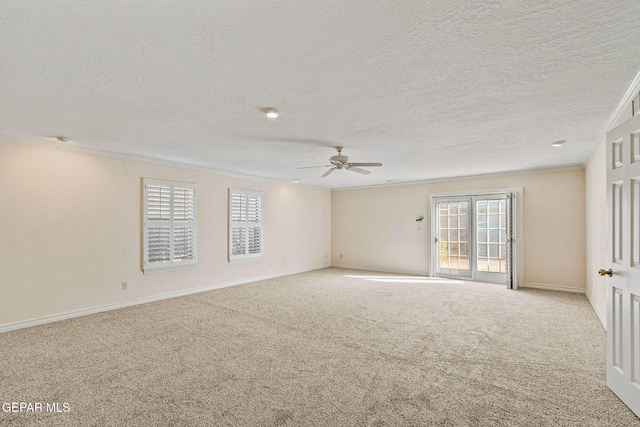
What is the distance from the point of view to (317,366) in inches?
111

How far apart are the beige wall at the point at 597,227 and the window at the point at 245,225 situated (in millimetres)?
5870

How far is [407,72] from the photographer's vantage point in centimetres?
220

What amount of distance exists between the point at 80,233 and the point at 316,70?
4299 millimetres

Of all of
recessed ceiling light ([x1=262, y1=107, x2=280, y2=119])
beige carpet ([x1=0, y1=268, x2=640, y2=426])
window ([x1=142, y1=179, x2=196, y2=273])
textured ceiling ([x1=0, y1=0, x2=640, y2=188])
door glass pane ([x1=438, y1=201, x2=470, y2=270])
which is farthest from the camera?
door glass pane ([x1=438, y1=201, x2=470, y2=270])

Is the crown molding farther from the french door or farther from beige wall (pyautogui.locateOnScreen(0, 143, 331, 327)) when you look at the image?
the french door

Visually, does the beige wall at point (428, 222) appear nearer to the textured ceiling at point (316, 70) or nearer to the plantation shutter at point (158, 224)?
the textured ceiling at point (316, 70)

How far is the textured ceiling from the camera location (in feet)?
5.20

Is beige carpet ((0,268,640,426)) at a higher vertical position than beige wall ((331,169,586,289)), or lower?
lower

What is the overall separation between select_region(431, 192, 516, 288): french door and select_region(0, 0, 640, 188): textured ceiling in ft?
8.84

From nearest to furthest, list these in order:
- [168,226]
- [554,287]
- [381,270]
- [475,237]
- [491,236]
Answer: [168,226] → [554,287] → [491,236] → [475,237] → [381,270]

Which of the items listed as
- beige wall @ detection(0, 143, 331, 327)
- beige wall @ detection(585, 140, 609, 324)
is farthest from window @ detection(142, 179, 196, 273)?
beige wall @ detection(585, 140, 609, 324)

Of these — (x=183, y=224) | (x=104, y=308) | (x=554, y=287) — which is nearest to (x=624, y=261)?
(x=554, y=287)

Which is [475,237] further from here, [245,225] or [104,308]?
[104,308]

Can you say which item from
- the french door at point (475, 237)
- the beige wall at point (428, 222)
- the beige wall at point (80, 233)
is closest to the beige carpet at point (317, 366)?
the beige wall at point (80, 233)
